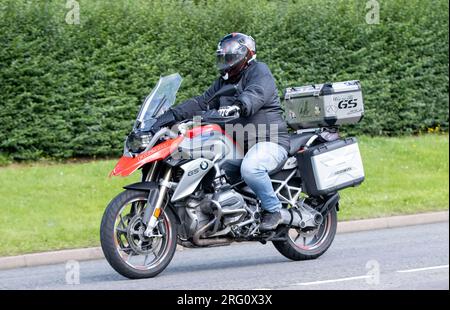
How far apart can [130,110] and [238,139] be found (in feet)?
23.7

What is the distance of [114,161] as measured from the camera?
1634 centimetres

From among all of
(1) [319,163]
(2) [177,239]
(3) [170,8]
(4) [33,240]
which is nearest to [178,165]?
(2) [177,239]

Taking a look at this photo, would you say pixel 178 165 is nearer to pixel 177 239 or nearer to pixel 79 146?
pixel 177 239

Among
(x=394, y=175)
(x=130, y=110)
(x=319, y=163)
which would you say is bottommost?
(x=394, y=175)

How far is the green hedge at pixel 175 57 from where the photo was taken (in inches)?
623

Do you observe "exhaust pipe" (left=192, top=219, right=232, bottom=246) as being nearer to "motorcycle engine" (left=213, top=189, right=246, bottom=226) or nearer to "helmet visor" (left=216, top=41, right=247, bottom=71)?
"motorcycle engine" (left=213, top=189, right=246, bottom=226)

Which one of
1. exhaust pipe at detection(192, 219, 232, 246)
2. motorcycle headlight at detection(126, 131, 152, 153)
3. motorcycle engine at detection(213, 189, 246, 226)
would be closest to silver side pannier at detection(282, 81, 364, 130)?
motorcycle engine at detection(213, 189, 246, 226)

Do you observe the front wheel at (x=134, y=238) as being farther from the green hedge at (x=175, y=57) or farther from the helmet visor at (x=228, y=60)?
the green hedge at (x=175, y=57)

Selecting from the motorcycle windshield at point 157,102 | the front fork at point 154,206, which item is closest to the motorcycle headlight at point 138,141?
the motorcycle windshield at point 157,102

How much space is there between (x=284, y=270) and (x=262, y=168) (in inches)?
37.4

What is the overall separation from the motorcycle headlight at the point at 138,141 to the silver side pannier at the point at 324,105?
175cm

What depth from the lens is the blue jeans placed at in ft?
30.7

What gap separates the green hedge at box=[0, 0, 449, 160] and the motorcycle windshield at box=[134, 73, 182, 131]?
643cm

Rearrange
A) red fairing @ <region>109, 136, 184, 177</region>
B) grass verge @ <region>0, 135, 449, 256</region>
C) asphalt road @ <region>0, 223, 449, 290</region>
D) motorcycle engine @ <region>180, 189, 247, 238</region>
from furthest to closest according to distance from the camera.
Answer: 1. grass verge @ <region>0, 135, 449, 256</region>
2. motorcycle engine @ <region>180, 189, 247, 238</region>
3. red fairing @ <region>109, 136, 184, 177</region>
4. asphalt road @ <region>0, 223, 449, 290</region>
